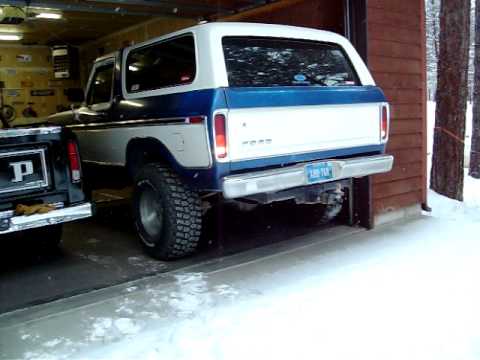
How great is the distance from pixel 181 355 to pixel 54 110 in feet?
38.5

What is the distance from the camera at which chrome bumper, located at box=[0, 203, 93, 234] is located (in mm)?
4137

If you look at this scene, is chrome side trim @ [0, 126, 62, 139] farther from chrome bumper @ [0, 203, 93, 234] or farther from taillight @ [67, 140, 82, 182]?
chrome bumper @ [0, 203, 93, 234]

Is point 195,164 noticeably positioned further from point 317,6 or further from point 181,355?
point 317,6

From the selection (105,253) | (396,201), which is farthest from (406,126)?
(105,253)

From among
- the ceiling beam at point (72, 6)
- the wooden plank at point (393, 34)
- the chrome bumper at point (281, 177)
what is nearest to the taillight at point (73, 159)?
the chrome bumper at point (281, 177)

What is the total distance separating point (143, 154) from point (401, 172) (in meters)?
3.21

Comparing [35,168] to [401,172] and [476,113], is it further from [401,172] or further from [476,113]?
[476,113]

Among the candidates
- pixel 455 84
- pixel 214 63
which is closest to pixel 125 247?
pixel 214 63

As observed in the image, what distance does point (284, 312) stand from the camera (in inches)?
148

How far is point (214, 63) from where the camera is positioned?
424 centimetres

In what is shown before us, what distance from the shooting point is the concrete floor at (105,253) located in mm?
4609

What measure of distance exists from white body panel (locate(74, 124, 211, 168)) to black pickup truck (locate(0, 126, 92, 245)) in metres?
0.75

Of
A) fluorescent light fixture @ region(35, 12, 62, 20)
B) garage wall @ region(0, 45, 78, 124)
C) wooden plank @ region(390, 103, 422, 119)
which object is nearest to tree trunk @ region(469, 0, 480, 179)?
wooden plank @ region(390, 103, 422, 119)

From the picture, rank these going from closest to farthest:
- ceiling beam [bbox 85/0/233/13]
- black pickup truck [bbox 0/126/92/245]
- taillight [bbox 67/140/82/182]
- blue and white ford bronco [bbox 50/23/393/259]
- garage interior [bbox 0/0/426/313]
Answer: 1. blue and white ford bronco [bbox 50/23/393/259]
2. black pickup truck [bbox 0/126/92/245]
3. taillight [bbox 67/140/82/182]
4. garage interior [bbox 0/0/426/313]
5. ceiling beam [bbox 85/0/233/13]
